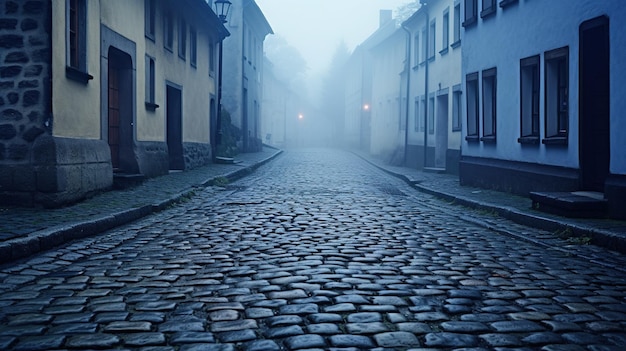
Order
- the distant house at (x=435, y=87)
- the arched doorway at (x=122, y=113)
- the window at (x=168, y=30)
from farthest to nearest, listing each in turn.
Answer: the distant house at (x=435, y=87)
the window at (x=168, y=30)
the arched doorway at (x=122, y=113)

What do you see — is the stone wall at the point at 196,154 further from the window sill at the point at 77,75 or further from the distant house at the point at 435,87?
the window sill at the point at 77,75

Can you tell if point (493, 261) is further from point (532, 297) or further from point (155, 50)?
point (155, 50)

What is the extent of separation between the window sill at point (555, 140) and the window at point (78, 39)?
8.62m

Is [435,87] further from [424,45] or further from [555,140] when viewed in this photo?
[555,140]

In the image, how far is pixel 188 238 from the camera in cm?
863

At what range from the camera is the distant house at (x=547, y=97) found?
34.8ft

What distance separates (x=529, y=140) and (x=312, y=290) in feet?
32.8

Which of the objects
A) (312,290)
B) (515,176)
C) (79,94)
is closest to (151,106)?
(79,94)

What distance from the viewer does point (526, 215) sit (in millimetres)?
10477

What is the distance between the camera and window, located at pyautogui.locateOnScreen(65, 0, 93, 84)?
12125 millimetres

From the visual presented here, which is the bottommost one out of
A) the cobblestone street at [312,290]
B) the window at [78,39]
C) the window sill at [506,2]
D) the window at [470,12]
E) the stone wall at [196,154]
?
the cobblestone street at [312,290]

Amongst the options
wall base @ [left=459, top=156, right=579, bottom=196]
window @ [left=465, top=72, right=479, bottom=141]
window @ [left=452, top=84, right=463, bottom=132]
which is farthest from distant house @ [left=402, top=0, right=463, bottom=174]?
wall base @ [left=459, top=156, right=579, bottom=196]

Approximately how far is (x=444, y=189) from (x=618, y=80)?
6535mm

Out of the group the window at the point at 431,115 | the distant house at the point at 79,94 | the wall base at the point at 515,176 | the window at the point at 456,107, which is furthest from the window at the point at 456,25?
the distant house at the point at 79,94
